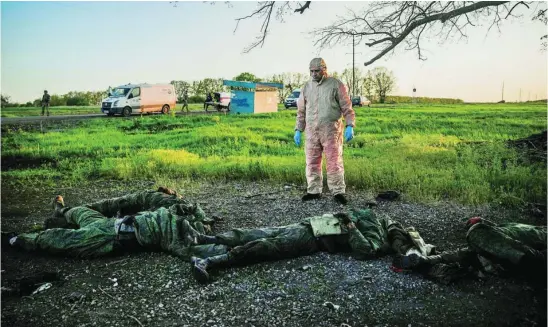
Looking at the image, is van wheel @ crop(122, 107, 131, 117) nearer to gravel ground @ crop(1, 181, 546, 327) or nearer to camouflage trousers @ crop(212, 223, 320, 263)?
gravel ground @ crop(1, 181, 546, 327)

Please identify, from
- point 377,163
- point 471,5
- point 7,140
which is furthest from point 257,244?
point 7,140

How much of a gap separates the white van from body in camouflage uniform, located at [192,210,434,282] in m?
18.0

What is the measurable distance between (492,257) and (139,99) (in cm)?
Answer: 1967

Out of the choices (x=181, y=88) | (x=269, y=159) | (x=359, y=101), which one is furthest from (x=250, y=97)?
(x=269, y=159)

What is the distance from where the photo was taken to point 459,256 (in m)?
3.38

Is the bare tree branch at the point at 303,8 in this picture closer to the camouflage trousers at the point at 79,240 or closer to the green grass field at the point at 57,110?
the camouflage trousers at the point at 79,240

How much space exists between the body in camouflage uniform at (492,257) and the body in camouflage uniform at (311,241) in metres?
0.27

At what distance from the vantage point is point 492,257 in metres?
3.25

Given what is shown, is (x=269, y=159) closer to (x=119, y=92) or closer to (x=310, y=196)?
(x=310, y=196)

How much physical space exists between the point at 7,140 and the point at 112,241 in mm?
9582

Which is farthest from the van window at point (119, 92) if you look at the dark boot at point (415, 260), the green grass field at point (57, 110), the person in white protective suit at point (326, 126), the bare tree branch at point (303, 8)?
the dark boot at point (415, 260)

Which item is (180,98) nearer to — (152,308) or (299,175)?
(299,175)

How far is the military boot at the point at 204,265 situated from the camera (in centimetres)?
317

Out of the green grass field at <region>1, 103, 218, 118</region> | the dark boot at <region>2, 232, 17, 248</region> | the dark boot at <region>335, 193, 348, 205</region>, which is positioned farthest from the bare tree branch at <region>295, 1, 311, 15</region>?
the green grass field at <region>1, 103, 218, 118</region>
